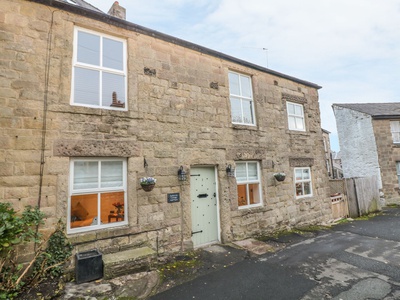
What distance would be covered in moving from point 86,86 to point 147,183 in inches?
106

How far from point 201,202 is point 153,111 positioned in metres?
2.90

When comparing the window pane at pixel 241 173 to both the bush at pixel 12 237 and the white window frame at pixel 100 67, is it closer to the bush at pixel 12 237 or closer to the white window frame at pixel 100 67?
the white window frame at pixel 100 67

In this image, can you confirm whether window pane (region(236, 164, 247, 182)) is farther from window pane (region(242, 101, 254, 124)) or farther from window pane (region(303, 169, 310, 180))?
window pane (region(303, 169, 310, 180))

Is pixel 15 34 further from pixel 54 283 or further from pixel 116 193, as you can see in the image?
pixel 54 283

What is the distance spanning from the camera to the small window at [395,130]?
14914 mm

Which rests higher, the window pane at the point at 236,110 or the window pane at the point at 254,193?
the window pane at the point at 236,110

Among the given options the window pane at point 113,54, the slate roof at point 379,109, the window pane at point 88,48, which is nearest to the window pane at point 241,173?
the window pane at point 113,54

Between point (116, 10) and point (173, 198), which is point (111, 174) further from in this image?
point (116, 10)

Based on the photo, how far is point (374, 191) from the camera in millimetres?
12023

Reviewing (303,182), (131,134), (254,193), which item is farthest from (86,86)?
(303,182)

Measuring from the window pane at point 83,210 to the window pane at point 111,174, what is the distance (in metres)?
0.39

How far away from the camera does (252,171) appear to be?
7.65m

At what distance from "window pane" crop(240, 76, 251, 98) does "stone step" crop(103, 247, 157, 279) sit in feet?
19.5

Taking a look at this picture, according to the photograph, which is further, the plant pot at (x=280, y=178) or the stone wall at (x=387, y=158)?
the stone wall at (x=387, y=158)
